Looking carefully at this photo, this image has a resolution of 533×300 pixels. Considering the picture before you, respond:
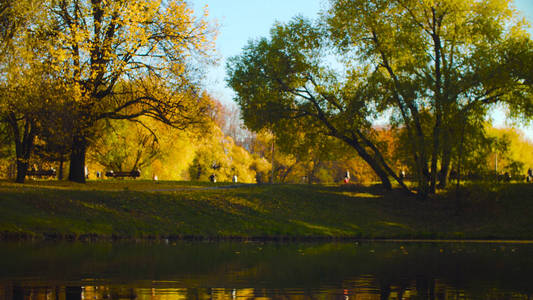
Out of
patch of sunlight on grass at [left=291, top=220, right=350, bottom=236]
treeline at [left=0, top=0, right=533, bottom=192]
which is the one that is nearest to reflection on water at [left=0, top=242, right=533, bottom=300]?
patch of sunlight on grass at [left=291, top=220, right=350, bottom=236]

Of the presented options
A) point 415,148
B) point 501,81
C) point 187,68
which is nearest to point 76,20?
point 187,68

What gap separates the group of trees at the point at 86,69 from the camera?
3200 centimetres

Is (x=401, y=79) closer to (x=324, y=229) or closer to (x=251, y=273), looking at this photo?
(x=324, y=229)

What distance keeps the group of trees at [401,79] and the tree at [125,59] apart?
17.5 feet

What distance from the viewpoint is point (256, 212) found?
33.2 meters

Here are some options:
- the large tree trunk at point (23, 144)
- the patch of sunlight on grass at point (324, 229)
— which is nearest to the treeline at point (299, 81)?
the large tree trunk at point (23, 144)

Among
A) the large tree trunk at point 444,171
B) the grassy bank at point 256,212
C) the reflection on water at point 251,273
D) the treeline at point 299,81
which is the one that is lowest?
the reflection on water at point 251,273

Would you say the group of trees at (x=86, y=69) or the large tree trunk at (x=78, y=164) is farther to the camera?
the large tree trunk at (x=78, y=164)

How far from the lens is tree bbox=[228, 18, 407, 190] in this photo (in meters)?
41.1

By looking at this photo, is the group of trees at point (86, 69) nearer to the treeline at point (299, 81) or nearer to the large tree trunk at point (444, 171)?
the treeline at point (299, 81)

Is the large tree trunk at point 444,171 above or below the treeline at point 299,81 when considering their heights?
below

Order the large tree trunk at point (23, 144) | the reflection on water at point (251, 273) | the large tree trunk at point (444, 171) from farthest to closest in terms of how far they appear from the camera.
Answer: the large tree trunk at point (444, 171)
the large tree trunk at point (23, 144)
the reflection on water at point (251, 273)

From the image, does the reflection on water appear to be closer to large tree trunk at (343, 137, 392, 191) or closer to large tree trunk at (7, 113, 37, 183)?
large tree trunk at (7, 113, 37, 183)

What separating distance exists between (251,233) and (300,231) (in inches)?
97.7
